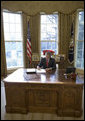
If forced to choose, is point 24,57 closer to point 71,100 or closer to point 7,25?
point 7,25

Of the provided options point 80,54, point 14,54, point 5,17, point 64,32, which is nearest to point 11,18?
point 5,17

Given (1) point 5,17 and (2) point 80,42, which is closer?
(1) point 5,17

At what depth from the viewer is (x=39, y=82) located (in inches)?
72.6

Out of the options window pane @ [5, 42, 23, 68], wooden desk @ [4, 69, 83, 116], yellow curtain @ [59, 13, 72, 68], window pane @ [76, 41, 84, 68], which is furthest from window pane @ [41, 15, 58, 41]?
wooden desk @ [4, 69, 83, 116]

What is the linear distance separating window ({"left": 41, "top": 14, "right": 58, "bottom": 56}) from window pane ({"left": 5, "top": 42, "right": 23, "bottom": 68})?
1029mm

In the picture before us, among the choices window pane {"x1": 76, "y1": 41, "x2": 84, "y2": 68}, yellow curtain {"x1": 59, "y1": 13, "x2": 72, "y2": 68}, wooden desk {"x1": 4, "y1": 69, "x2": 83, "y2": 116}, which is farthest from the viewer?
window pane {"x1": 76, "y1": 41, "x2": 84, "y2": 68}

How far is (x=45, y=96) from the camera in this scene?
1.92 m

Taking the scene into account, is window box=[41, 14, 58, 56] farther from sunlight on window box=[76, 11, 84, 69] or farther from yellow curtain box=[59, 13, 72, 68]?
sunlight on window box=[76, 11, 84, 69]

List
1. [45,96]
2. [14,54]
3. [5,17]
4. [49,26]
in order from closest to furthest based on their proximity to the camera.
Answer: [45,96]
[5,17]
[49,26]
[14,54]

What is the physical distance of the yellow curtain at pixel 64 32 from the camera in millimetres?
3971

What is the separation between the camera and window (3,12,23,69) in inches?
162

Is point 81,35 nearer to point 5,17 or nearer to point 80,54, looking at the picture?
point 80,54

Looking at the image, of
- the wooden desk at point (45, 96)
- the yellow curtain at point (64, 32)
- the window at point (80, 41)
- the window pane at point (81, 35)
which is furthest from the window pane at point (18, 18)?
the wooden desk at point (45, 96)

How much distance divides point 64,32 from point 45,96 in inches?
115
